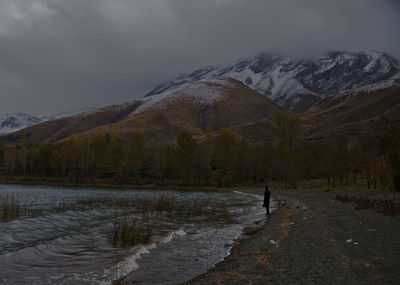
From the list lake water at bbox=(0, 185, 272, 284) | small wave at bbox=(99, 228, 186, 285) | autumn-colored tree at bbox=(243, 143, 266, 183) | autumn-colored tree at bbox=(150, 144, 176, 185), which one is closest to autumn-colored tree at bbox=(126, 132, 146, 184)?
autumn-colored tree at bbox=(150, 144, 176, 185)

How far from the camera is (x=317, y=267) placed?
43.1 feet

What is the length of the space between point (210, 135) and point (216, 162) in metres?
27.8

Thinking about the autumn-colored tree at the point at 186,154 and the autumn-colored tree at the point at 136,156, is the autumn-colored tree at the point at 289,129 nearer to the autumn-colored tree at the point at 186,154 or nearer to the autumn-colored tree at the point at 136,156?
the autumn-colored tree at the point at 186,154

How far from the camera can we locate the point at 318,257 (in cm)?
1468

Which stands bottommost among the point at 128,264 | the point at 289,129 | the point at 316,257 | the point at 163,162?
the point at 128,264

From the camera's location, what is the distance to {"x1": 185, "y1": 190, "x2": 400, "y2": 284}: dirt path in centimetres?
1191

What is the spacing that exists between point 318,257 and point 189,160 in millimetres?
95944

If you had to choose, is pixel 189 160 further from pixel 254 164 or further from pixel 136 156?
pixel 254 164

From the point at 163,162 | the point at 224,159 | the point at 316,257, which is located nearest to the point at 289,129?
the point at 224,159

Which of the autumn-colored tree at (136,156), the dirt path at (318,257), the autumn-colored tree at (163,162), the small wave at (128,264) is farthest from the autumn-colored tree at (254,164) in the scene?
the small wave at (128,264)

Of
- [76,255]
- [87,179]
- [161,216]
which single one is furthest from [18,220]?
[87,179]

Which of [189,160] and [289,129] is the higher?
[289,129]

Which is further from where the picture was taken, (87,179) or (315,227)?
(87,179)

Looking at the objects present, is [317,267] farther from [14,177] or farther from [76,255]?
[14,177]
